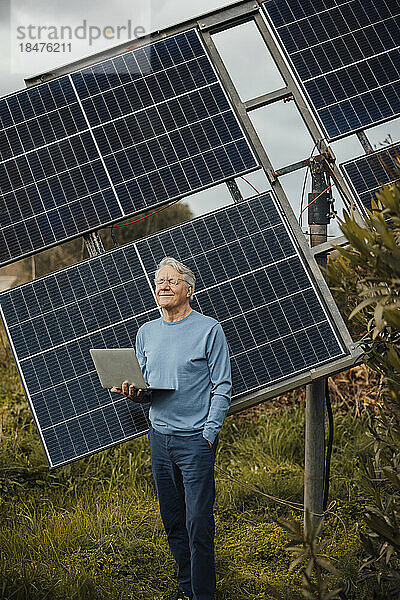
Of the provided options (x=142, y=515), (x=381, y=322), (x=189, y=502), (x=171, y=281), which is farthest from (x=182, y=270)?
A: (x=142, y=515)

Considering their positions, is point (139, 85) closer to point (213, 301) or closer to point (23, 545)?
point (213, 301)

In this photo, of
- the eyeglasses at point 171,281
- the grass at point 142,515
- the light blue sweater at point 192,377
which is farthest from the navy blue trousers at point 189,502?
the eyeglasses at point 171,281

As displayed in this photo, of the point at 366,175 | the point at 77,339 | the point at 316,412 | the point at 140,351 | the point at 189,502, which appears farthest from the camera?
the point at 316,412

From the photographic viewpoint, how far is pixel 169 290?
4.50 metres

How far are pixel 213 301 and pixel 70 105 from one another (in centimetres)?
213

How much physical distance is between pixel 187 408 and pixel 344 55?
3439mm

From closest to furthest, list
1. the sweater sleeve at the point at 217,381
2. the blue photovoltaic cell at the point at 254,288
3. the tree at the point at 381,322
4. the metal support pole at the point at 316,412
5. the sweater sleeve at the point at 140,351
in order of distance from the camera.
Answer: the tree at the point at 381,322, the sweater sleeve at the point at 217,381, the sweater sleeve at the point at 140,351, the blue photovoltaic cell at the point at 254,288, the metal support pole at the point at 316,412

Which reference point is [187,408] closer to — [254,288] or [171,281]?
[171,281]

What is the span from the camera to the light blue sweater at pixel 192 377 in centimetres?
437

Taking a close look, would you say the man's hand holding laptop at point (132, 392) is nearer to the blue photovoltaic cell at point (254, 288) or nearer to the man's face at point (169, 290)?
the man's face at point (169, 290)

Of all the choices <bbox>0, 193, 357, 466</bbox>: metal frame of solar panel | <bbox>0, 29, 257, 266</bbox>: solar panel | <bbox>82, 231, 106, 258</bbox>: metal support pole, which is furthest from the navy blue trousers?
<bbox>0, 29, 257, 266</bbox>: solar panel

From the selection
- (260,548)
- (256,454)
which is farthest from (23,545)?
(256,454)

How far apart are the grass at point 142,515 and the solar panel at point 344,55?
2862 mm

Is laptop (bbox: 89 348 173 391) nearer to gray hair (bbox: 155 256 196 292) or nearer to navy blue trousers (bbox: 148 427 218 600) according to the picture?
navy blue trousers (bbox: 148 427 218 600)
